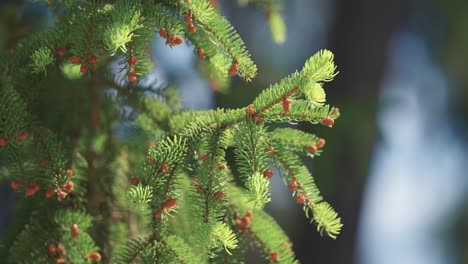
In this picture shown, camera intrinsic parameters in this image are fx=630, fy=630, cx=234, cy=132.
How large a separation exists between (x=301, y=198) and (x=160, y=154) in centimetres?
26

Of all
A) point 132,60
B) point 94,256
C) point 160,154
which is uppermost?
point 132,60

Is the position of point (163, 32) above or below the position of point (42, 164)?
above

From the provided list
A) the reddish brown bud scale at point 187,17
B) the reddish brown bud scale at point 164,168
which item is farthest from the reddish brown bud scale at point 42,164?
the reddish brown bud scale at point 187,17

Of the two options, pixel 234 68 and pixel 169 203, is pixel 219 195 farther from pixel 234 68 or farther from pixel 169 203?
pixel 234 68

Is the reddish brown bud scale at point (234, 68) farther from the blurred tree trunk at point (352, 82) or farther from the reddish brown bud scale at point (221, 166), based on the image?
the blurred tree trunk at point (352, 82)

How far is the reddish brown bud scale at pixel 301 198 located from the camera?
43.9 inches

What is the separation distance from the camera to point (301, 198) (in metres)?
1.12

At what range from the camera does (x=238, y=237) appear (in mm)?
1329

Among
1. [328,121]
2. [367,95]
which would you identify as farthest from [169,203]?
[367,95]

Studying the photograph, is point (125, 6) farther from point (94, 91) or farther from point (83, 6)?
point (94, 91)

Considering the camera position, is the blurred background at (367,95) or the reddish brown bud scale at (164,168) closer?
the reddish brown bud scale at (164,168)

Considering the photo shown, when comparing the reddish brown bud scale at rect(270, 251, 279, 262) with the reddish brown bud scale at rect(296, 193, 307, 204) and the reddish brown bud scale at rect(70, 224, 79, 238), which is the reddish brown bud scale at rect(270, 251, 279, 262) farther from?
the reddish brown bud scale at rect(70, 224, 79, 238)

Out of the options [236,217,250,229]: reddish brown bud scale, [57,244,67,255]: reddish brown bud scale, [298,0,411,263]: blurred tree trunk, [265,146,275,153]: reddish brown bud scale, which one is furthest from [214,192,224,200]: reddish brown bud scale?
[298,0,411,263]: blurred tree trunk

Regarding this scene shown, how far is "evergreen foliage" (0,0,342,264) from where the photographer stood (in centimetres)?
105
